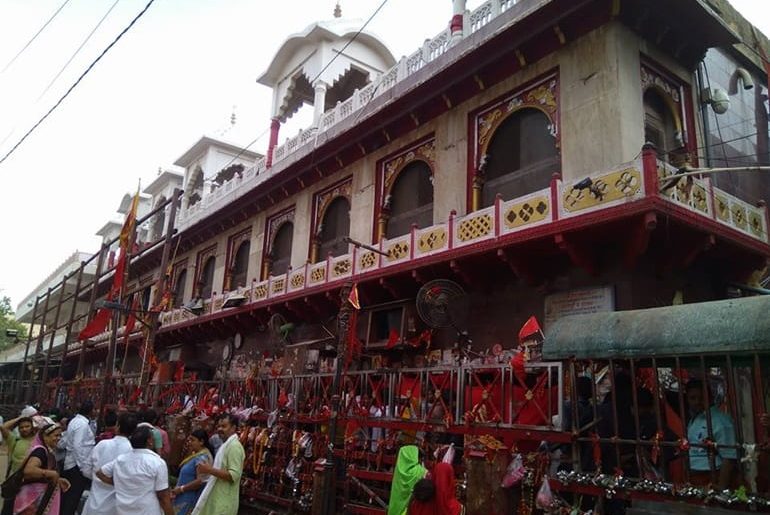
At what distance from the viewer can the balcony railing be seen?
14219 millimetres

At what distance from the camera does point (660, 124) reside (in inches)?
479

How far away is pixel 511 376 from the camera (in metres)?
7.32

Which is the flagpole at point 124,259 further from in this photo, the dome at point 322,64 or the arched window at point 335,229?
the dome at point 322,64

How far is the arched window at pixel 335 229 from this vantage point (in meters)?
17.3

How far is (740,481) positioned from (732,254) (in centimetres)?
721

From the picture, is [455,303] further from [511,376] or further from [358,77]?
[358,77]

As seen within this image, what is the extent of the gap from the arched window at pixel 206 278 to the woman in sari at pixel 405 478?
1900 cm

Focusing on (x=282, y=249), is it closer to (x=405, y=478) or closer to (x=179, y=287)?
(x=179, y=287)

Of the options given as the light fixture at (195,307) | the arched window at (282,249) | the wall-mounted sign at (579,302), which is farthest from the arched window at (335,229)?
the wall-mounted sign at (579,302)

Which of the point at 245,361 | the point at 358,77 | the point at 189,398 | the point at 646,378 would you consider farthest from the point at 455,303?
the point at 358,77

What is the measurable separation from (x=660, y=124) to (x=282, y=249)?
1241 cm

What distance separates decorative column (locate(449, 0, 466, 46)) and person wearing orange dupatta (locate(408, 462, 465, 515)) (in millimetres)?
11509

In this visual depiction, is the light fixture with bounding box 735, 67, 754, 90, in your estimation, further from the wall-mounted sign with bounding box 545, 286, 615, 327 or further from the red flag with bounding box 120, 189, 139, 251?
the red flag with bounding box 120, 189, 139, 251

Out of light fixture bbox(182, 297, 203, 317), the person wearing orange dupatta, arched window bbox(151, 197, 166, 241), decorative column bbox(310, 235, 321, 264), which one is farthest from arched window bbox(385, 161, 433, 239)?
arched window bbox(151, 197, 166, 241)
